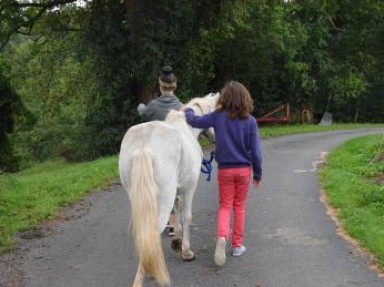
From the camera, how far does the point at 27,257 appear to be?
22.9ft

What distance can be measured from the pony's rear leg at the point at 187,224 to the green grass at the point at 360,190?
82.2 inches

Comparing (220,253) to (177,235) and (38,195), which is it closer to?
(177,235)

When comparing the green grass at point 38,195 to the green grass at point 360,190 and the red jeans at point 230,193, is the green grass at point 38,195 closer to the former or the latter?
the red jeans at point 230,193

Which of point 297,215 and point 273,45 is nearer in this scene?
point 297,215

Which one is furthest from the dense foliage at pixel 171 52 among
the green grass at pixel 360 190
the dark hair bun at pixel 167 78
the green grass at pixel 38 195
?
the dark hair bun at pixel 167 78

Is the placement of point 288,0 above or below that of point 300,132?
above

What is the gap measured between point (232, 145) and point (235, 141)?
0.05m

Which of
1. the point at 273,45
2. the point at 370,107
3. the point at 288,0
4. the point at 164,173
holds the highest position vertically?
the point at 288,0

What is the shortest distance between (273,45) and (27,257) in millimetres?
22448

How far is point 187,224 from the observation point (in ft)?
20.7

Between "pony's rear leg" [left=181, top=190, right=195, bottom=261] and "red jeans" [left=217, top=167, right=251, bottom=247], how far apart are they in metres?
0.34

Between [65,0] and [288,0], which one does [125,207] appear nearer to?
[65,0]

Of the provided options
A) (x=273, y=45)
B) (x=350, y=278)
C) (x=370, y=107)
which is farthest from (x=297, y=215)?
(x=370, y=107)

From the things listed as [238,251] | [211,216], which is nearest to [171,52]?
[211,216]
